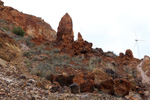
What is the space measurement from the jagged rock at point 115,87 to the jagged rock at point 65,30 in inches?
452

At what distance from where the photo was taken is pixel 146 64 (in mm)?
11109

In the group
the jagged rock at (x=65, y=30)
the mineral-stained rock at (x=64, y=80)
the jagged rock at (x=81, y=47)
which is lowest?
the mineral-stained rock at (x=64, y=80)

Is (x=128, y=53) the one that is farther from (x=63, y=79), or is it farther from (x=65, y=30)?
(x=63, y=79)

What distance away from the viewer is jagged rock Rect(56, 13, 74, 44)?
18.7 metres

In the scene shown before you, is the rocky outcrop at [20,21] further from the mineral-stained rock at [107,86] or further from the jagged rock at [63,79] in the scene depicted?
the mineral-stained rock at [107,86]

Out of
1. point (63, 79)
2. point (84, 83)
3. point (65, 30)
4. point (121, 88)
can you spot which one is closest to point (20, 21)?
point (65, 30)

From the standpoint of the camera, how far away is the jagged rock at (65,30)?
1869 centimetres

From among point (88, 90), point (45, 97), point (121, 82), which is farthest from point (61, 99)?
point (121, 82)

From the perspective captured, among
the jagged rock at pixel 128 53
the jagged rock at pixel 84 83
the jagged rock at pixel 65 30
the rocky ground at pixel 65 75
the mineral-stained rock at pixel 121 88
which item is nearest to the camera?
the rocky ground at pixel 65 75

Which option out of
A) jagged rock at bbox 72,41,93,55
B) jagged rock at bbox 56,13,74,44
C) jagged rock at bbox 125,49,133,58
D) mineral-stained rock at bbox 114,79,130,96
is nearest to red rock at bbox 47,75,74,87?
mineral-stained rock at bbox 114,79,130,96

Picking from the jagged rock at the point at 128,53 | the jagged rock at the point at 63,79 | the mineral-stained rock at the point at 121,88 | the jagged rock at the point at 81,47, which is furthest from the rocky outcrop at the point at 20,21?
the mineral-stained rock at the point at 121,88

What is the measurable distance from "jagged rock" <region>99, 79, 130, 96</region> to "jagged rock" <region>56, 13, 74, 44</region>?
11.5m

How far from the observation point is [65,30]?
65.6 ft

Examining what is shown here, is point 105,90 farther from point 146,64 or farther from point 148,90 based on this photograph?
point 146,64
